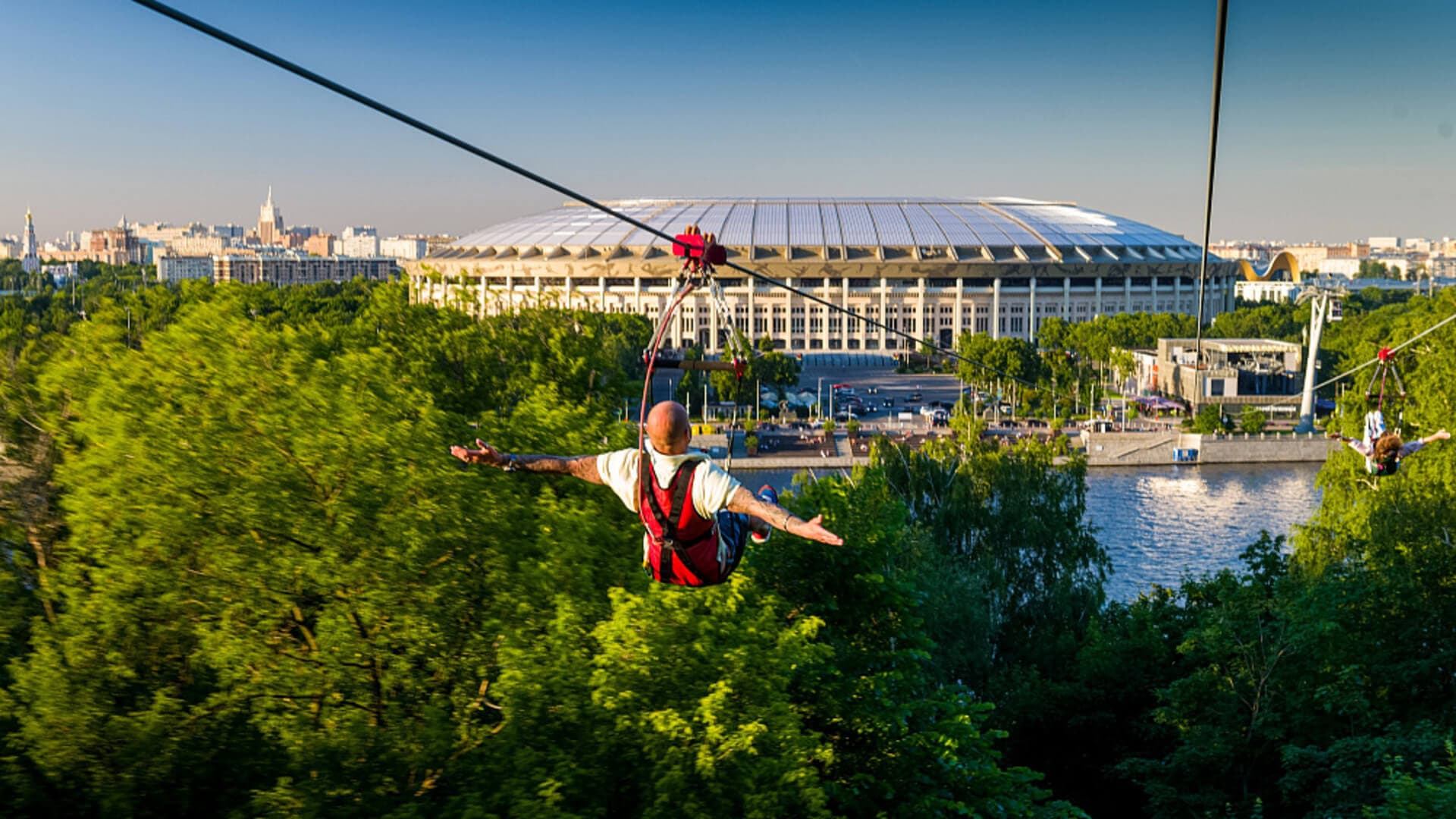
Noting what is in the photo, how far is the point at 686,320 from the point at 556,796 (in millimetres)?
55080

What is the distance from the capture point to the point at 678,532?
3.66 metres

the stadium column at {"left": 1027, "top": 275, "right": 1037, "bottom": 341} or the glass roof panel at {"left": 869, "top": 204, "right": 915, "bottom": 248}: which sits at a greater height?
the glass roof panel at {"left": 869, "top": 204, "right": 915, "bottom": 248}

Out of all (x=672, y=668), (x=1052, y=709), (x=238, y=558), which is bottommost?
(x=1052, y=709)

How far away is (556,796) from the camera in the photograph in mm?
5762

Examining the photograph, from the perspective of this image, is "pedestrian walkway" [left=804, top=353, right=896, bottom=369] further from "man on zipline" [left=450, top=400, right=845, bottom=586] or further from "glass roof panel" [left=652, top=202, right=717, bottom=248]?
"man on zipline" [left=450, top=400, right=845, bottom=586]

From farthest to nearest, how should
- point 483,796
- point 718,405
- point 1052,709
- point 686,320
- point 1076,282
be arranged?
point 1076,282
point 686,320
point 718,405
point 1052,709
point 483,796

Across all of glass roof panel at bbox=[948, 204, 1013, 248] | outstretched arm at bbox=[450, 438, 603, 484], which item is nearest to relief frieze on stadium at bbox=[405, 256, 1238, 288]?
glass roof panel at bbox=[948, 204, 1013, 248]

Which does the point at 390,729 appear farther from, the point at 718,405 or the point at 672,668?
the point at 718,405

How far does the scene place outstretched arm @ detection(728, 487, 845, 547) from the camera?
9.82 feet

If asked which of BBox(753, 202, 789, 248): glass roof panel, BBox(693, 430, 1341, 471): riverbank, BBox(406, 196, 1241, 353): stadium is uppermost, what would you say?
BBox(753, 202, 789, 248): glass roof panel

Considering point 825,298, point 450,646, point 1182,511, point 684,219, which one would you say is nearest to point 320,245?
point 684,219

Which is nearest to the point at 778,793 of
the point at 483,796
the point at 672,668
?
the point at 672,668

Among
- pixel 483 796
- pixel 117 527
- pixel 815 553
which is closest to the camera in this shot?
pixel 483 796

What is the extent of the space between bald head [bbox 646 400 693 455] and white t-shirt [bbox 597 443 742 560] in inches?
1.4
